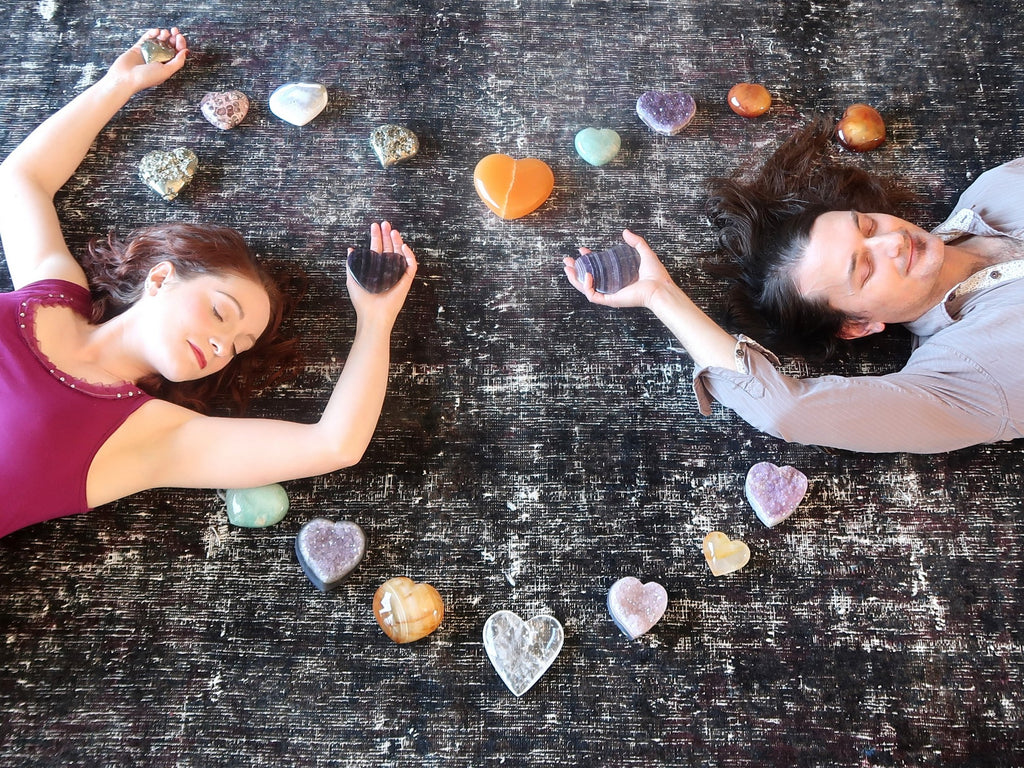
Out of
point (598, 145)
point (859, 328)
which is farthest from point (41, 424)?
point (859, 328)

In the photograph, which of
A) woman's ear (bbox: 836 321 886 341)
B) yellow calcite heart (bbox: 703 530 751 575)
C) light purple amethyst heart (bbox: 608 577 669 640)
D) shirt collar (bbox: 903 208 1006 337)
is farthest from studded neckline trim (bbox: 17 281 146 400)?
shirt collar (bbox: 903 208 1006 337)

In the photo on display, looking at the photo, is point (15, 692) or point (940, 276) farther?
point (940, 276)

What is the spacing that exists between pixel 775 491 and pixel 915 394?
0.80 feet

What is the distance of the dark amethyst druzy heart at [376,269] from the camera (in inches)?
45.0

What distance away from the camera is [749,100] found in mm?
1280

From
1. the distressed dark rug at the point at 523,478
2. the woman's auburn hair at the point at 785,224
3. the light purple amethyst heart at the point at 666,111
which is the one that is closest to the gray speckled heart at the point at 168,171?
the distressed dark rug at the point at 523,478

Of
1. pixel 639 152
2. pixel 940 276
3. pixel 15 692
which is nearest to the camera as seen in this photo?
pixel 15 692

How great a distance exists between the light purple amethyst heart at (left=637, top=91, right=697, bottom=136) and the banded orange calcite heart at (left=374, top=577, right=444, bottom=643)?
88 cm

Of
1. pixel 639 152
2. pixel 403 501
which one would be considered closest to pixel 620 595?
pixel 403 501

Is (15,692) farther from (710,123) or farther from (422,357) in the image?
(710,123)

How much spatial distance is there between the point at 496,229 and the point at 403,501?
1.59ft

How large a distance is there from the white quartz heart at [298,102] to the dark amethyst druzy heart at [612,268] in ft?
1.81

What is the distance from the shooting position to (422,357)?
3.85ft

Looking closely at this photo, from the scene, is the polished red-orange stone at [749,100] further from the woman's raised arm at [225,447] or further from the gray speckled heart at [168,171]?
the gray speckled heart at [168,171]
